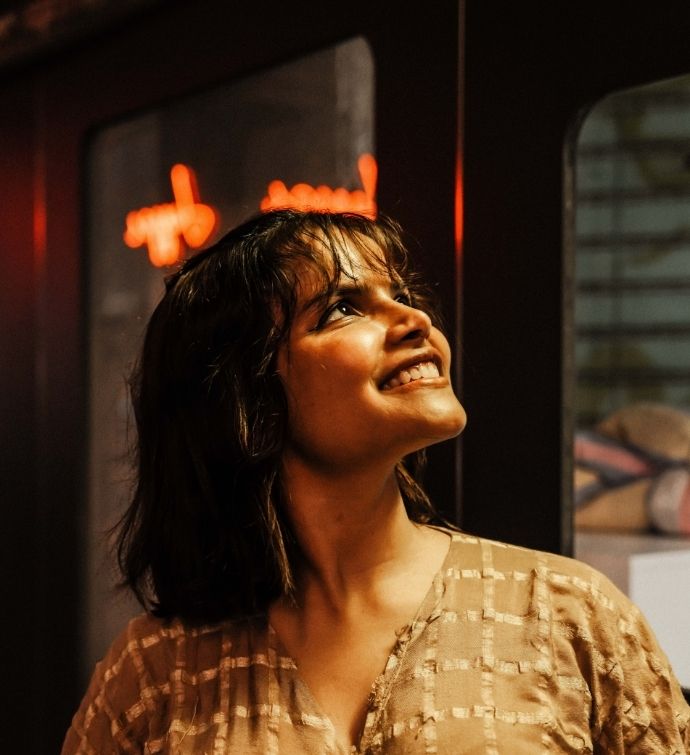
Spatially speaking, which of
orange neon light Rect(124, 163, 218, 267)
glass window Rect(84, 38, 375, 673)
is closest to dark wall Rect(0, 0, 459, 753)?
glass window Rect(84, 38, 375, 673)

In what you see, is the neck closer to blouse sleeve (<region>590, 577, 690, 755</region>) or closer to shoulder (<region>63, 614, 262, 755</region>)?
shoulder (<region>63, 614, 262, 755</region>)

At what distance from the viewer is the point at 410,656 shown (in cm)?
135

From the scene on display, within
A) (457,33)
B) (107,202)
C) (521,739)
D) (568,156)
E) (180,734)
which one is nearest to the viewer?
(521,739)

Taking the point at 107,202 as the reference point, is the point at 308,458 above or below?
below

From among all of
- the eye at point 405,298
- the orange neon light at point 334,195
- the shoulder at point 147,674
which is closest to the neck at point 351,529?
the shoulder at point 147,674

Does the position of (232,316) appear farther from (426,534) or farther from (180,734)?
(180,734)

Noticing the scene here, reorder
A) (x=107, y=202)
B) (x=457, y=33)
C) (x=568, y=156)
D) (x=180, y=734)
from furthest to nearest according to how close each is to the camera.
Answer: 1. (x=107, y=202)
2. (x=457, y=33)
3. (x=568, y=156)
4. (x=180, y=734)

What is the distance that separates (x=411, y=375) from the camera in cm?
134

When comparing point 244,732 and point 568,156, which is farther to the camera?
point 568,156

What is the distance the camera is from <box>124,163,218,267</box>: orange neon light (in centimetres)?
228

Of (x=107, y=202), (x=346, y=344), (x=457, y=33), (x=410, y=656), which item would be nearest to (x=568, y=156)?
(x=457, y=33)

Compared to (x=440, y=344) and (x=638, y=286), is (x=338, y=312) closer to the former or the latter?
(x=440, y=344)

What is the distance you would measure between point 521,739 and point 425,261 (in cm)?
80

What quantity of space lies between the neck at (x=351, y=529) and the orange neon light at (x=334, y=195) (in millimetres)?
551
